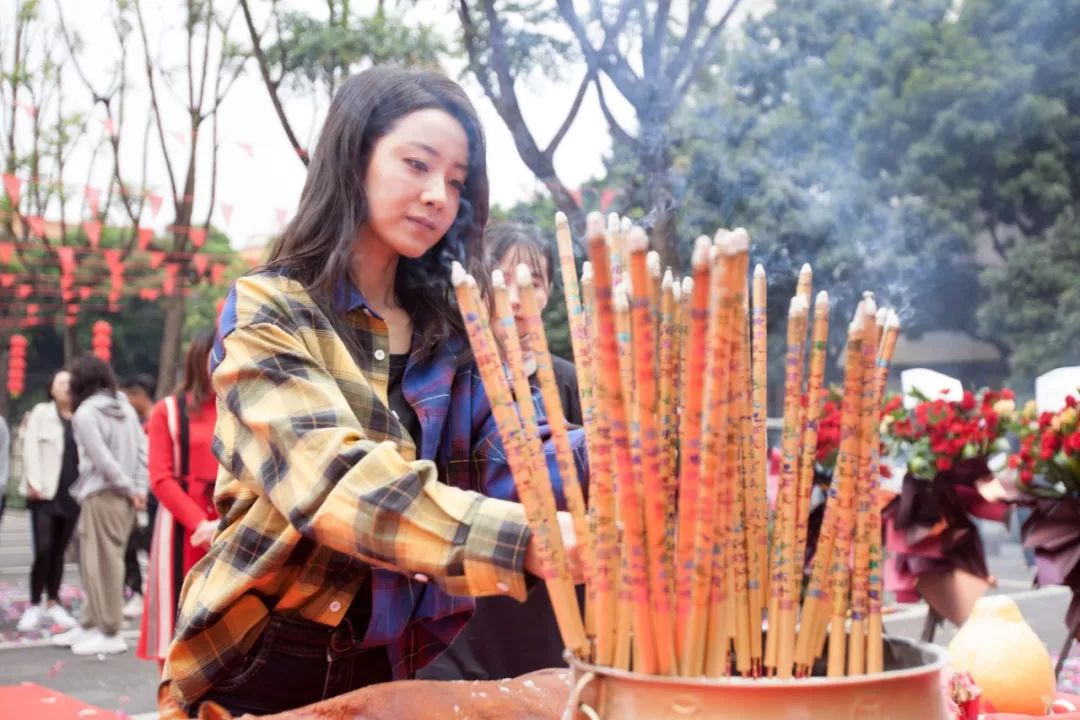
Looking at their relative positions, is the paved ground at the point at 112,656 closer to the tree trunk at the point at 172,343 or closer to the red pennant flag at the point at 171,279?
the tree trunk at the point at 172,343

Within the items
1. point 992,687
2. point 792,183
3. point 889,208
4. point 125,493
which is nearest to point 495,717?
point 992,687

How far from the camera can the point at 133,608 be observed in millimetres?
7453

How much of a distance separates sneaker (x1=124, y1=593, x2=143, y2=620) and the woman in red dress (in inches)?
125

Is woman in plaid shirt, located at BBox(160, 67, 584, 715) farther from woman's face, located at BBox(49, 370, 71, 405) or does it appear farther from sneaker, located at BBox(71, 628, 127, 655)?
woman's face, located at BBox(49, 370, 71, 405)

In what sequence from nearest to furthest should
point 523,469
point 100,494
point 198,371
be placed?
point 523,469, point 198,371, point 100,494

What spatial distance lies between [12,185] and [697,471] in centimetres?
1017

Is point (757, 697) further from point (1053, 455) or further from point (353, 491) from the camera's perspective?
point (1053, 455)

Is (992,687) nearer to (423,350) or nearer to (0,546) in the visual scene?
(423,350)

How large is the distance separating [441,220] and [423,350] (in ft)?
0.56

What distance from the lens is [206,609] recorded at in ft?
4.02

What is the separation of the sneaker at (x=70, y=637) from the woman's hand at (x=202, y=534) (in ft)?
8.20

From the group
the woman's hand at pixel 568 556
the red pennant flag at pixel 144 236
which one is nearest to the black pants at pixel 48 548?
the red pennant flag at pixel 144 236

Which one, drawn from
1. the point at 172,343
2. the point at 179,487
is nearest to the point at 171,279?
the point at 172,343

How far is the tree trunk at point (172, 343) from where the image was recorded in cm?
1070
